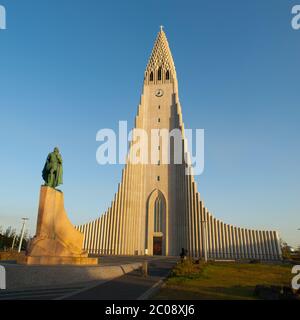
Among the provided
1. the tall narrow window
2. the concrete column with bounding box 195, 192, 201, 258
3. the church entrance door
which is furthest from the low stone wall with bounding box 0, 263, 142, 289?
the tall narrow window

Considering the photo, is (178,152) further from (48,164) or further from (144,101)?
(48,164)

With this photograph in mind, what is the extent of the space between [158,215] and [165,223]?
5.27 feet

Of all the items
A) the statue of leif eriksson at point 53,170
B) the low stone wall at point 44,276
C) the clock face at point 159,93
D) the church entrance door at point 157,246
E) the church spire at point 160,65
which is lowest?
the church entrance door at point 157,246

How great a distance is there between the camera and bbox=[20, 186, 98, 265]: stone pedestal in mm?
12578

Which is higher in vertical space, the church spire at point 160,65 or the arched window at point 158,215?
the church spire at point 160,65

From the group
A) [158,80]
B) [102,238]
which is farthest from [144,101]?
[102,238]

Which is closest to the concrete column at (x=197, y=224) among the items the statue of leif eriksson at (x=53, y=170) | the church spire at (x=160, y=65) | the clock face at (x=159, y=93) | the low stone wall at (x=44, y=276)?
the clock face at (x=159, y=93)

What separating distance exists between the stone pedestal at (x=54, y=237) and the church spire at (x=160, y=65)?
37144 millimetres

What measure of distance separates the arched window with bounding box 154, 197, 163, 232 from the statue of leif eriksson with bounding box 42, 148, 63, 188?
2598 centimetres

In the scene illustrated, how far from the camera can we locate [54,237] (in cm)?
1362

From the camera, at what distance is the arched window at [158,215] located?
128 ft

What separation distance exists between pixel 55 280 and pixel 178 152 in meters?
31.6

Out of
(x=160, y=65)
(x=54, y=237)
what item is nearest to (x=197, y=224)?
(x=54, y=237)

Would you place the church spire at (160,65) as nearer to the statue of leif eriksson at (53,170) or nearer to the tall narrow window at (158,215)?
the tall narrow window at (158,215)
